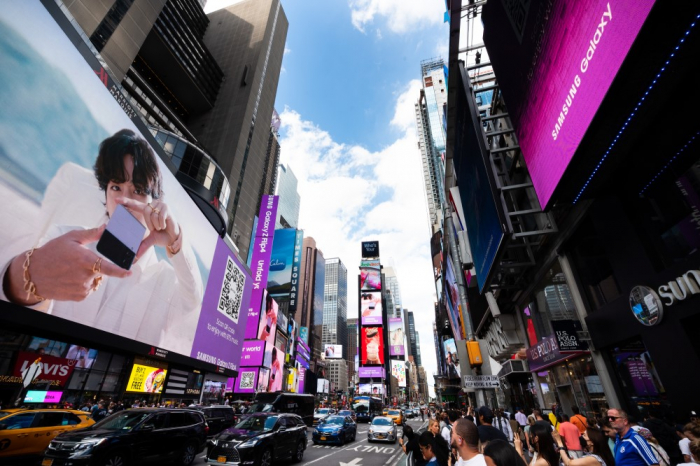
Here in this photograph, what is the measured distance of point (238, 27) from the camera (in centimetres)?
7738

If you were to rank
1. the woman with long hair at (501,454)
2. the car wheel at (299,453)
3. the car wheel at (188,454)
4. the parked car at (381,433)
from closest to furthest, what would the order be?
the woman with long hair at (501,454) → the car wheel at (188,454) → the car wheel at (299,453) → the parked car at (381,433)

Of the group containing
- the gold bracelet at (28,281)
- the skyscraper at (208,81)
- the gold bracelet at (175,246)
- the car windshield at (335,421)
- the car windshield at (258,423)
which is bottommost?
the car windshield at (335,421)

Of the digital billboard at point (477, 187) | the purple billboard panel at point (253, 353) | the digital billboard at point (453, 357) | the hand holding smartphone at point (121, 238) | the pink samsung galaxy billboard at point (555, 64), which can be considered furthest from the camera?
the purple billboard panel at point (253, 353)

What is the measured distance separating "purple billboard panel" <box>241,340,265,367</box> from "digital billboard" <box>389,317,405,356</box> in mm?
→ 83448

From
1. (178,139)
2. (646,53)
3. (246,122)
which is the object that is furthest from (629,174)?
(246,122)

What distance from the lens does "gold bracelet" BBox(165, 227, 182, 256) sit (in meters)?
23.4

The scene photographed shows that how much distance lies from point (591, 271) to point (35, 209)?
2323 centimetres

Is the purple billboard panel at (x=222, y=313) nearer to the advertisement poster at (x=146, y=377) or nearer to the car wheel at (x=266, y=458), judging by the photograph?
the advertisement poster at (x=146, y=377)

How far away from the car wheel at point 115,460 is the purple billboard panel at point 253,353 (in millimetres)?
43709

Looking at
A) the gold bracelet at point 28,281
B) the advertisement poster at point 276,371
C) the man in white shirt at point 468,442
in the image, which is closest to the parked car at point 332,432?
the gold bracelet at point 28,281

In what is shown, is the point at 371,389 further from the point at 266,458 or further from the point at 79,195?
the point at 79,195

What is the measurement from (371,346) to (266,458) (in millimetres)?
85089

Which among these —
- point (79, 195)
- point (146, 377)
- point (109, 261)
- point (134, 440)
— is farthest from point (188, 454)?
point (146, 377)

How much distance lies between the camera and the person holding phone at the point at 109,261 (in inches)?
559
